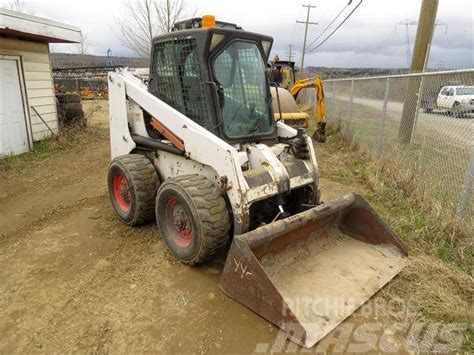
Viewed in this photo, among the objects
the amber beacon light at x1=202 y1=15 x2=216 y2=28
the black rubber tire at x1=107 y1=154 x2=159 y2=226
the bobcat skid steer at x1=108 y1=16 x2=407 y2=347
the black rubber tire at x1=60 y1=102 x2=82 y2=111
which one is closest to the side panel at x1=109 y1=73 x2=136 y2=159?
the bobcat skid steer at x1=108 y1=16 x2=407 y2=347

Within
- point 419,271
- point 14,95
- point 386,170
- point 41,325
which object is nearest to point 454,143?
point 386,170

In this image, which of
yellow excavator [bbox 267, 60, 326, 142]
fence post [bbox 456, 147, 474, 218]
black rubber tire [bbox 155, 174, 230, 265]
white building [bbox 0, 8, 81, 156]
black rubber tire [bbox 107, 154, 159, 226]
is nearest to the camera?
black rubber tire [bbox 155, 174, 230, 265]

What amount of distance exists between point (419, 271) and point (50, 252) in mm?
→ 3979

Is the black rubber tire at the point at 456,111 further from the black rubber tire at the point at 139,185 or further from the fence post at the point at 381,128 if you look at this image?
the black rubber tire at the point at 139,185

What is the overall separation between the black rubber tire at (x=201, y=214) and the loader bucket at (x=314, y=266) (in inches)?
15.1

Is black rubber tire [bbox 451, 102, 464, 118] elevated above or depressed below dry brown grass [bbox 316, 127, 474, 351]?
above

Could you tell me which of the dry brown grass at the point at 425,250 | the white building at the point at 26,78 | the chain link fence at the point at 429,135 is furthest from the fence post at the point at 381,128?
the white building at the point at 26,78

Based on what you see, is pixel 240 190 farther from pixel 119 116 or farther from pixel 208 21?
pixel 119 116

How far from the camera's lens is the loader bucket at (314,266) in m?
2.90

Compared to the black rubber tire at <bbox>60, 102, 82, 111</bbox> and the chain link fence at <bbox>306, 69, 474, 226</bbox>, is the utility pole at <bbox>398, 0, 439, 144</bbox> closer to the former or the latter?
the chain link fence at <bbox>306, 69, 474, 226</bbox>

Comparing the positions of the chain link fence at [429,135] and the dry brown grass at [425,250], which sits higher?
the chain link fence at [429,135]

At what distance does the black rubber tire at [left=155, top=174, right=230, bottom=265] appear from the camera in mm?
3461

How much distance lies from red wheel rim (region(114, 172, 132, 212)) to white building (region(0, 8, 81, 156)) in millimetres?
4817

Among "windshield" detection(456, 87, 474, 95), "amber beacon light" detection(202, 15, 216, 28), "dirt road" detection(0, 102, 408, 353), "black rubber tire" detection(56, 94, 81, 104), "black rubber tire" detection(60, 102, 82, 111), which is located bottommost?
"dirt road" detection(0, 102, 408, 353)
